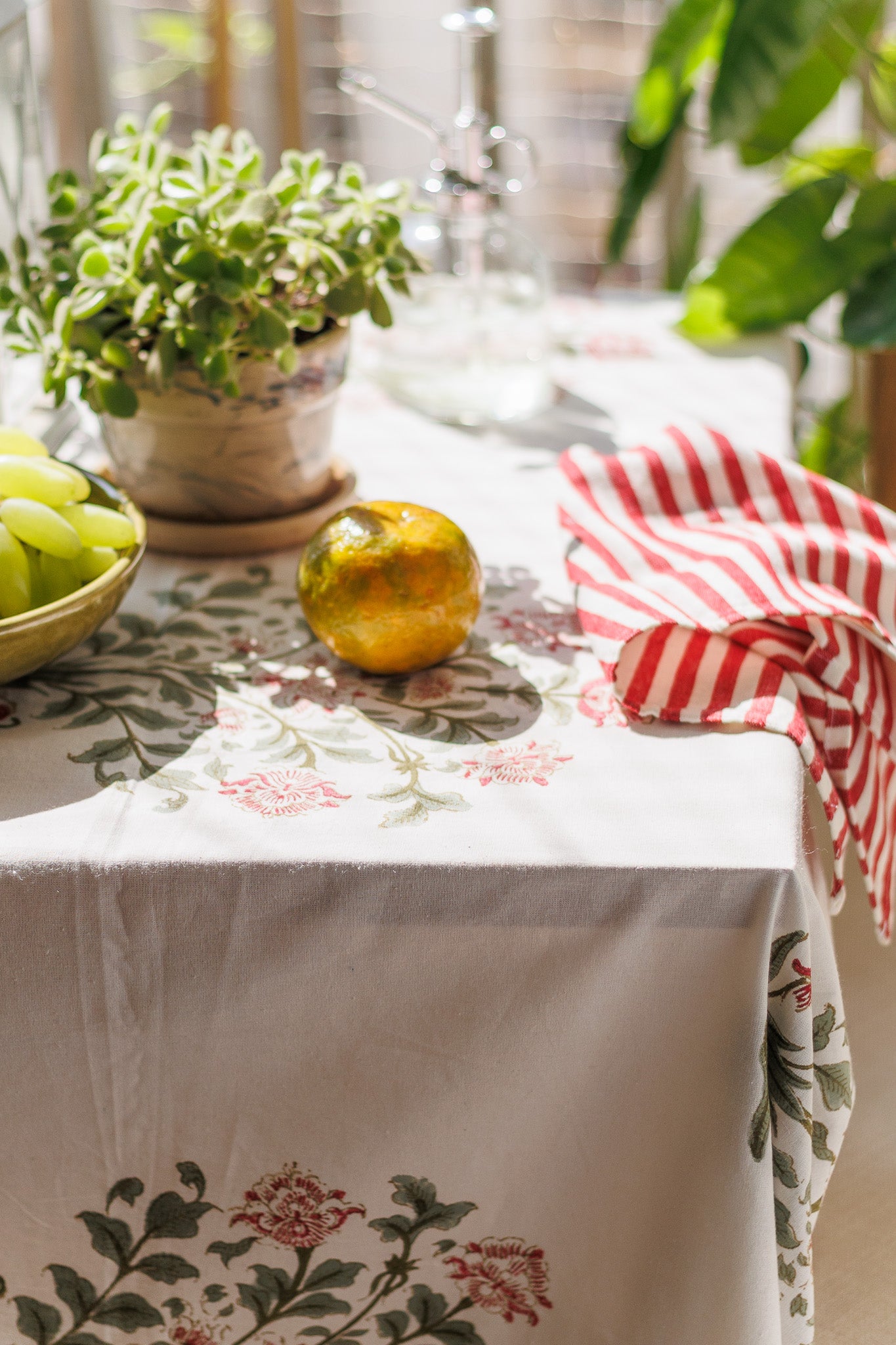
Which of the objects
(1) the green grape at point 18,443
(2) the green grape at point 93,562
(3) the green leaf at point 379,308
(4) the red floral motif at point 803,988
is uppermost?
(3) the green leaf at point 379,308

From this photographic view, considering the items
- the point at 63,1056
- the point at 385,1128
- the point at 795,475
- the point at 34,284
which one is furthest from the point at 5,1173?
the point at 795,475

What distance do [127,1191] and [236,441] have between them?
505 mm

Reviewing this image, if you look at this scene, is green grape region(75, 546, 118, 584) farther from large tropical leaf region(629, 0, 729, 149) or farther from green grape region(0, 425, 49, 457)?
large tropical leaf region(629, 0, 729, 149)

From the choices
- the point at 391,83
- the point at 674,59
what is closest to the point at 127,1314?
the point at 674,59

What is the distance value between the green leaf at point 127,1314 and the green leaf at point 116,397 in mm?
541

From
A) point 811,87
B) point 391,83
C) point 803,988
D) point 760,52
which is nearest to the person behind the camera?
point 803,988

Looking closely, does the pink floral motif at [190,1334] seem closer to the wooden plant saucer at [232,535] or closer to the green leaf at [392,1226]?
the green leaf at [392,1226]

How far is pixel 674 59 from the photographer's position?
5.26 feet

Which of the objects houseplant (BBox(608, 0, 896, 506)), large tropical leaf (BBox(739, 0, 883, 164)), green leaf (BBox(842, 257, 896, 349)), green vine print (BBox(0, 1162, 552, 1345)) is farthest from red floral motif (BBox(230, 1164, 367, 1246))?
large tropical leaf (BBox(739, 0, 883, 164))

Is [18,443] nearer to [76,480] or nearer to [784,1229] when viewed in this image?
[76,480]

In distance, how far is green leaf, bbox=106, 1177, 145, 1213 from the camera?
24.3 inches

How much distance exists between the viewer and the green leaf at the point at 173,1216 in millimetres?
622

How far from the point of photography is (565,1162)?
24.0 inches

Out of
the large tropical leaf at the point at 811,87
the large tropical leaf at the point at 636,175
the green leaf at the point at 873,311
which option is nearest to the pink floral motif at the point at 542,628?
the green leaf at the point at 873,311
